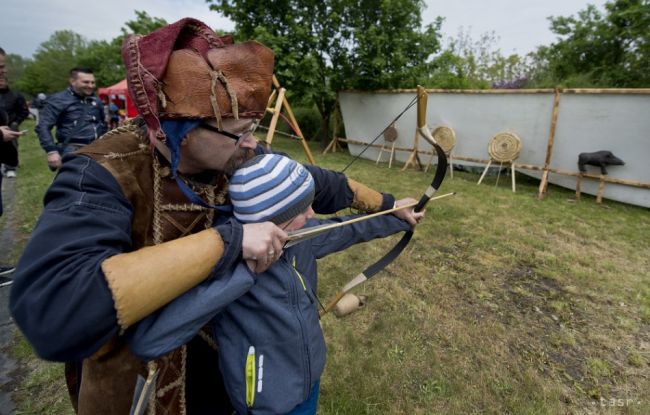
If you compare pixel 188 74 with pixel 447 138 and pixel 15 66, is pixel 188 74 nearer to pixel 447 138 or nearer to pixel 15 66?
pixel 447 138

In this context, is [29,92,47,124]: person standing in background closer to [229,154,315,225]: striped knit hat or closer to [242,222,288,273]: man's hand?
[229,154,315,225]: striped knit hat

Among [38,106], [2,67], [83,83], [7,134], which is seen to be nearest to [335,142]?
[83,83]

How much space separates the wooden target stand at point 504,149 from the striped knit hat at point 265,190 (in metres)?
7.34

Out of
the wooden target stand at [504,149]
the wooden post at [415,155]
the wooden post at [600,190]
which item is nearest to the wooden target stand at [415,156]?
the wooden post at [415,155]

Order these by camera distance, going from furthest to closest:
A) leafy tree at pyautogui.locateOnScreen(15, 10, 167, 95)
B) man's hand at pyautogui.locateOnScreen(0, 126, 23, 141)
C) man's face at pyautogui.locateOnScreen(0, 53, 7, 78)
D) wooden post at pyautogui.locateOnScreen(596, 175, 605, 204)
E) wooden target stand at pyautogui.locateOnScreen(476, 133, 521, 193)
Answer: leafy tree at pyautogui.locateOnScreen(15, 10, 167, 95) < wooden target stand at pyautogui.locateOnScreen(476, 133, 521, 193) < wooden post at pyautogui.locateOnScreen(596, 175, 605, 204) < man's face at pyautogui.locateOnScreen(0, 53, 7, 78) < man's hand at pyautogui.locateOnScreen(0, 126, 23, 141)

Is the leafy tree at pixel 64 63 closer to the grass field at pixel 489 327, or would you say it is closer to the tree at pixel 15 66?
the tree at pixel 15 66

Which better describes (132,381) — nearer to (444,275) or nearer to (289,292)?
(289,292)

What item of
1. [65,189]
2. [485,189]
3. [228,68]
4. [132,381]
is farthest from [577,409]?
[485,189]

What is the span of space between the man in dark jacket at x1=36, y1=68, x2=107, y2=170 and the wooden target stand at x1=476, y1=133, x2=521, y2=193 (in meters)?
7.25

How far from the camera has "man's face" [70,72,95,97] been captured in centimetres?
456

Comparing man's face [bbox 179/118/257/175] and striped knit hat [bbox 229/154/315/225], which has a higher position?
man's face [bbox 179/118/257/175]

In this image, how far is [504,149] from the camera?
765 centimetres

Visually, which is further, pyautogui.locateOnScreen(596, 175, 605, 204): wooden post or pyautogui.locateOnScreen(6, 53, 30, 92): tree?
pyautogui.locateOnScreen(6, 53, 30, 92): tree

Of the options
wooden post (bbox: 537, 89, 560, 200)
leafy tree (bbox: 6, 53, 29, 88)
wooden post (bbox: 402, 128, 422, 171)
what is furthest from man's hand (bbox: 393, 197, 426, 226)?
leafy tree (bbox: 6, 53, 29, 88)
